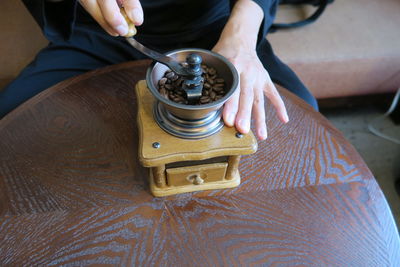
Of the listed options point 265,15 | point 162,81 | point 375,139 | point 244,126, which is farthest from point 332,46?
point 162,81

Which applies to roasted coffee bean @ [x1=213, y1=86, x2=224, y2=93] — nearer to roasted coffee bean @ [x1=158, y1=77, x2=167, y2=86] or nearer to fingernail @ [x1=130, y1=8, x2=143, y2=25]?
roasted coffee bean @ [x1=158, y1=77, x2=167, y2=86]

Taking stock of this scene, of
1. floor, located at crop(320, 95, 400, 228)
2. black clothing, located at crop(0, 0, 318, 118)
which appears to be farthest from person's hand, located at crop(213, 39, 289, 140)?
floor, located at crop(320, 95, 400, 228)

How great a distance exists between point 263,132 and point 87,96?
64cm

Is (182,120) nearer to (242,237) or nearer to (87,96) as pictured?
(242,237)

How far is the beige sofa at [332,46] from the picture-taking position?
171 centimetres

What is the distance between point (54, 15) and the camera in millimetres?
1142

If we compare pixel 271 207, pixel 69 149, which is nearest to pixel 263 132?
pixel 271 207

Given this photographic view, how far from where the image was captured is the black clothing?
117cm

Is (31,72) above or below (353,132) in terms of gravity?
above

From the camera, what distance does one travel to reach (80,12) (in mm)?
1368

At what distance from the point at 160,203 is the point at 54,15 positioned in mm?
773

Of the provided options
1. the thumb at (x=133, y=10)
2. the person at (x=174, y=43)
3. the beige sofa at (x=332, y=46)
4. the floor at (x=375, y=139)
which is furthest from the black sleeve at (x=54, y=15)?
the floor at (x=375, y=139)

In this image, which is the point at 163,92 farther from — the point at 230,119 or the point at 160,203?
the point at 160,203

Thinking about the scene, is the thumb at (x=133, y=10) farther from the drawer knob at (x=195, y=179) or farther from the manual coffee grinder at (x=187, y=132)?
the drawer knob at (x=195, y=179)
